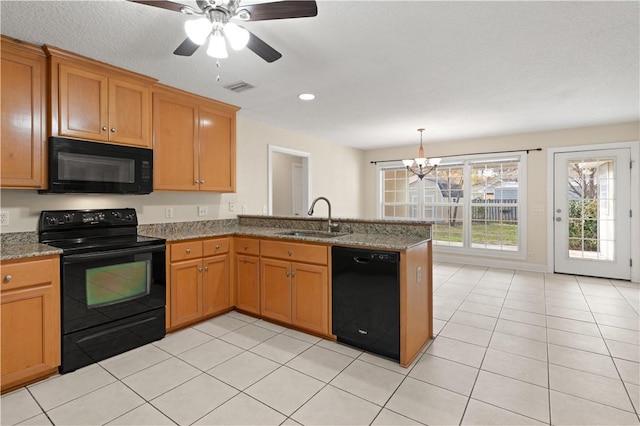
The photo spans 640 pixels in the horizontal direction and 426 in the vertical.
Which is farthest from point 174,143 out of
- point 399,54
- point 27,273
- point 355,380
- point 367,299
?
point 355,380

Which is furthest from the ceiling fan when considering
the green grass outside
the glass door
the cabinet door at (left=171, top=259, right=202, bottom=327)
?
the glass door

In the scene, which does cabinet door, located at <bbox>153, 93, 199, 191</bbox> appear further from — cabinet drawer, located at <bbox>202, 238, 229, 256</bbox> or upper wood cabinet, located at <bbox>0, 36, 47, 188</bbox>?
upper wood cabinet, located at <bbox>0, 36, 47, 188</bbox>

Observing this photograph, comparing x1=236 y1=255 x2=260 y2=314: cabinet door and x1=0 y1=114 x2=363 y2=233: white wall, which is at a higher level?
x1=0 y1=114 x2=363 y2=233: white wall

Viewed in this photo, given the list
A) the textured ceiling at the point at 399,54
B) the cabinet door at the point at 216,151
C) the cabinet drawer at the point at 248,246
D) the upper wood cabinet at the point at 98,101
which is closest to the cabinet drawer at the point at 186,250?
the cabinet drawer at the point at 248,246

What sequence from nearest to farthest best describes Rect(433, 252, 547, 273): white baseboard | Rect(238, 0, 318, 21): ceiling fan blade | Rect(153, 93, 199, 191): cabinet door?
Rect(238, 0, 318, 21): ceiling fan blade, Rect(153, 93, 199, 191): cabinet door, Rect(433, 252, 547, 273): white baseboard

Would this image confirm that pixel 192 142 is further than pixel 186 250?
Yes

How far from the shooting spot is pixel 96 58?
2.54 meters

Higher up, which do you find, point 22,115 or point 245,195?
point 22,115

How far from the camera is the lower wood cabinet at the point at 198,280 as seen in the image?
9.62 feet

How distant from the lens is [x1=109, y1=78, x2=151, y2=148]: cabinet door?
8.95 ft

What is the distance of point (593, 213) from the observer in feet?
16.3

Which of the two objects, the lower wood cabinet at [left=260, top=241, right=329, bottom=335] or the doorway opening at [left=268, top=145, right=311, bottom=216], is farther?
the doorway opening at [left=268, top=145, right=311, bottom=216]

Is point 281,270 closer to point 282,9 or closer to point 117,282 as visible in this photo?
point 117,282

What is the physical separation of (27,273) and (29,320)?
313 millimetres
